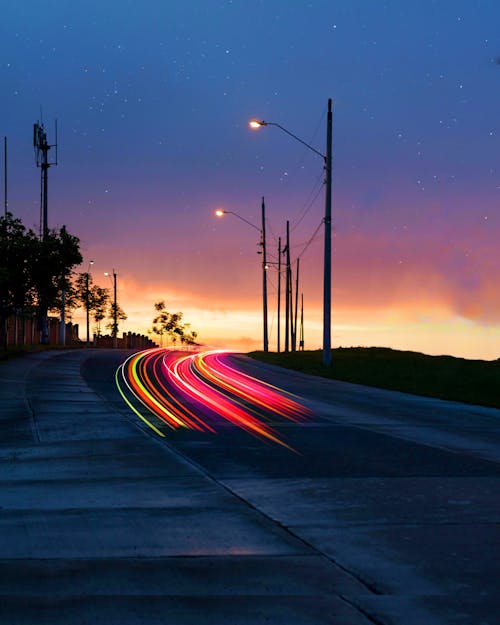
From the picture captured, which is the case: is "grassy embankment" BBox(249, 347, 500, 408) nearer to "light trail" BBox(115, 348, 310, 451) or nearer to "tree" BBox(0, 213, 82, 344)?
"light trail" BBox(115, 348, 310, 451)

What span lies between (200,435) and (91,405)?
21.9 ft

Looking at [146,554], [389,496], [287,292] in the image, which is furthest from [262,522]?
[287,292]

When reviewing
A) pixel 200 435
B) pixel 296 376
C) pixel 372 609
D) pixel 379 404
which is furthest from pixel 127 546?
pixel 296 376

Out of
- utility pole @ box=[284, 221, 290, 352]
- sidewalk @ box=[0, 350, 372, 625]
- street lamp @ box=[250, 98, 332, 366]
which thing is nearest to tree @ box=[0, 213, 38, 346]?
street lamp @ box=[250, 98, 332, 366]

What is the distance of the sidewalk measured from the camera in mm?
5273

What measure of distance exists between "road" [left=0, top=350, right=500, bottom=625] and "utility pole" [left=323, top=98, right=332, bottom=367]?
20829 mm

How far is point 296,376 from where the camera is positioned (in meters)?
35.3

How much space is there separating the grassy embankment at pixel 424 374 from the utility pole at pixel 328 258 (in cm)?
111

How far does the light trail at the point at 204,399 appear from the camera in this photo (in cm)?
1797

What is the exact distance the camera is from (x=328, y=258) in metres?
38.2

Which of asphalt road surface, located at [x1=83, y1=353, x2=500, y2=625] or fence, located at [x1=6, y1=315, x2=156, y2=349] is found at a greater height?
fence, located at [x1=6, y1=315, x2=156, y2=349]

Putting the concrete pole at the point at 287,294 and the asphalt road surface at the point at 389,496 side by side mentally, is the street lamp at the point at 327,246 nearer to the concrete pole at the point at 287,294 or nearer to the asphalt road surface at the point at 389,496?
the asphalt road surface at the point at 389,496

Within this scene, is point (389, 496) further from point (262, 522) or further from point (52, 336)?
point (52, 336)

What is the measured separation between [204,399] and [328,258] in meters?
15.8
